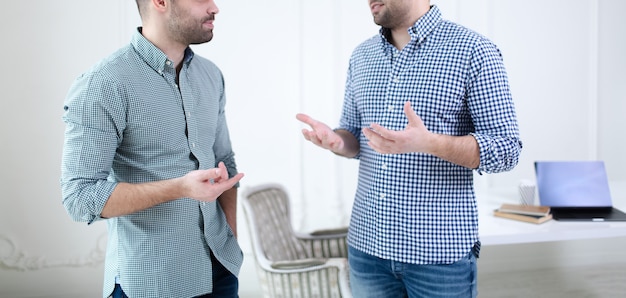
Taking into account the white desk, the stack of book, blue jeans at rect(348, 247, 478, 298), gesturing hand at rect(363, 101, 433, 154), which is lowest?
the white desk

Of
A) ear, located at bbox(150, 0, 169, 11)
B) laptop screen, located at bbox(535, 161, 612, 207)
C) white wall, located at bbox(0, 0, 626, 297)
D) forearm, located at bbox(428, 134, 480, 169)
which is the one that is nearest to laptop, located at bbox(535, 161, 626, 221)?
laptop screen, located at bbox(535, 161, 612, 207)

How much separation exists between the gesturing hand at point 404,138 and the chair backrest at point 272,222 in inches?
45.8

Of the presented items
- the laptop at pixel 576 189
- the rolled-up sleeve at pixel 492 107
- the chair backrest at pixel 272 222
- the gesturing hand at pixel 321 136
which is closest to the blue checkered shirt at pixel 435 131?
the rolled-up sleeve at pixel 492 107

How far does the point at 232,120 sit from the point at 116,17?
93cm

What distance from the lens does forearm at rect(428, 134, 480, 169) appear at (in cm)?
143

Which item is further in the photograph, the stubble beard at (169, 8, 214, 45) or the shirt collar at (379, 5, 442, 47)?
the shirt collar at (379, 5, 442, 47)

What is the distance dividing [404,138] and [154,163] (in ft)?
2.09

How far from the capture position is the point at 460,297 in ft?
5.11

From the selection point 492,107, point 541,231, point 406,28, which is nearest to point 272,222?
point 541,231

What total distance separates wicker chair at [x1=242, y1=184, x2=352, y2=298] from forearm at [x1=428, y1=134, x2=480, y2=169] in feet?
3.24

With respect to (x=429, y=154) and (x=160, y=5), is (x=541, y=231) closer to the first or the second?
(x=429, y=154)

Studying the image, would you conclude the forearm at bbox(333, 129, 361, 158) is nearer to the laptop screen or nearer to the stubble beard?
the stubble beard

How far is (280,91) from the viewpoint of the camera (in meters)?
3.60

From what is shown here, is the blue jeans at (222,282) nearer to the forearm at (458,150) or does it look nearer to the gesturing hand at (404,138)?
the gesturing hand at (404,138)
